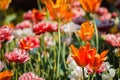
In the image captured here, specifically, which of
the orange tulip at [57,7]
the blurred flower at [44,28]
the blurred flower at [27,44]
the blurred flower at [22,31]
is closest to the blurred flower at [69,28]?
the blurred flower at [22,31]

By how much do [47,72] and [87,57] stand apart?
51 centimetres

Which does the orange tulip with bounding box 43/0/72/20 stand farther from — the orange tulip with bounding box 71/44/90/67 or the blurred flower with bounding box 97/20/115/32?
the blurred flower with bounding box 97/20/115/32

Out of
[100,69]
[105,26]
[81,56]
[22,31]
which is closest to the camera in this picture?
[81,56]

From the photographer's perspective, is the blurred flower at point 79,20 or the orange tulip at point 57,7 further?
the blurred flower at point 79,20

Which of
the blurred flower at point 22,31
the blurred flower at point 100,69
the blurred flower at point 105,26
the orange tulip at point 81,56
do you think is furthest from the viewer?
the blurred flower at point 22,31

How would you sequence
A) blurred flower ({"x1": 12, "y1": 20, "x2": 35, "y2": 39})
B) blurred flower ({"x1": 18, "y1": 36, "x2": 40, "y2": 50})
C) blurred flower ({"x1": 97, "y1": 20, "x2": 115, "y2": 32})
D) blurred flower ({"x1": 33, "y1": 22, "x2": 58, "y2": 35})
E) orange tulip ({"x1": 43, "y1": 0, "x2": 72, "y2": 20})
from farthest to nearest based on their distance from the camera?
blurred flower ({"x1": 12, "y1": 20, "x2": 35, "y2": 39})
blurred flower ({"x1": 97, "y1": 20, "x2": 115, "y2": 32})
blurred flower ({"x1": 33, "y1": 22, "x2": 58, "y2": 35})
blurred flower ({"x1": 18, "y1": 36, "x2": 40, "y2": 50})
orange tulip ({"x1": 43, "y1": 0, "x2": 72, "y2": 20})

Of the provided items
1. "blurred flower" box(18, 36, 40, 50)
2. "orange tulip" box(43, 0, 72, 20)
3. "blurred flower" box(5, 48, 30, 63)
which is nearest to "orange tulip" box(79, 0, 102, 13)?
"orange tulip" box(43, 0, 72, 20)

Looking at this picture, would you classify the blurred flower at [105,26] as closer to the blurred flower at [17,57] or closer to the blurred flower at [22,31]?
the blurred flower at [22,31]

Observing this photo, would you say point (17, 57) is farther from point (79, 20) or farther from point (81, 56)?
point (79, 20)

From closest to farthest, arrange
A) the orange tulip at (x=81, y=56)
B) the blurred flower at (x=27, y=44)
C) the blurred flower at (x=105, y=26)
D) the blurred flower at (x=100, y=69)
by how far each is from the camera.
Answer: the orange tulip at (x=81, y=56) → the blurred flower at (x=100, y=69) → the blurred flower at (x=27, y=44) → the blurred flower at (x=105, y=26)

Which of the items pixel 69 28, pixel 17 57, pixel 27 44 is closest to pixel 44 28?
pixel 27 44

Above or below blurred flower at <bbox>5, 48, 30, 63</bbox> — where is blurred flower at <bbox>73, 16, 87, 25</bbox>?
above

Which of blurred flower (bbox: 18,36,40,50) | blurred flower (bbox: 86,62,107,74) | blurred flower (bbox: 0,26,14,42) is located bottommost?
blurred flower (bbox: 86,62,107,74)

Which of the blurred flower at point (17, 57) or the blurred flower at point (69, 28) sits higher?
the blurred flower at point (69, 28)
